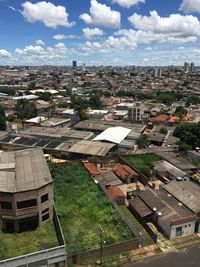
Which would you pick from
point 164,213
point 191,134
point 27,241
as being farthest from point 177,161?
point 27,241

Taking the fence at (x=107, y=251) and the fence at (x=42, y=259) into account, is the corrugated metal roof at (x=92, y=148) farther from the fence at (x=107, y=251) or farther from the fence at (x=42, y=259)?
the fence at (x=42, y=259)

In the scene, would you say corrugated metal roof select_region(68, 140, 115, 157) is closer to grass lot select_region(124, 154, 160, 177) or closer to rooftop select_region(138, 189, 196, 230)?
grass lot select_region(124, 154, 160, 177)

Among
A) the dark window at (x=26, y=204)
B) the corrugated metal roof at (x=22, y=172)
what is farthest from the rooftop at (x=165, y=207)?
the dark window at (x=26, y=204)

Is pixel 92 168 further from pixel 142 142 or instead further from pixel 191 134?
pixel 191 134

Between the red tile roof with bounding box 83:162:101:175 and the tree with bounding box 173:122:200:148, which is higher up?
the tree with bounding box 173:122:200:148

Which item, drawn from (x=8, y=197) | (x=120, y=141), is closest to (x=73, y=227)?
(x=8, y=197)

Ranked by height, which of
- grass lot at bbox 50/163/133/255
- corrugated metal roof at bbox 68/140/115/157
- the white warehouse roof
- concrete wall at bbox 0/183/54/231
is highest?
concrete wall at bbox 0/183/54/231

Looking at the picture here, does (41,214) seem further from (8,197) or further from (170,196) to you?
(170,196)

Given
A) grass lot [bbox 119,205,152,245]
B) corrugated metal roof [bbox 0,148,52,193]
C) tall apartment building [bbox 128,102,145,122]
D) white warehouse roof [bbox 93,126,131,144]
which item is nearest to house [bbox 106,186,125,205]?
grass lot [bbox 119,205,152,245]
